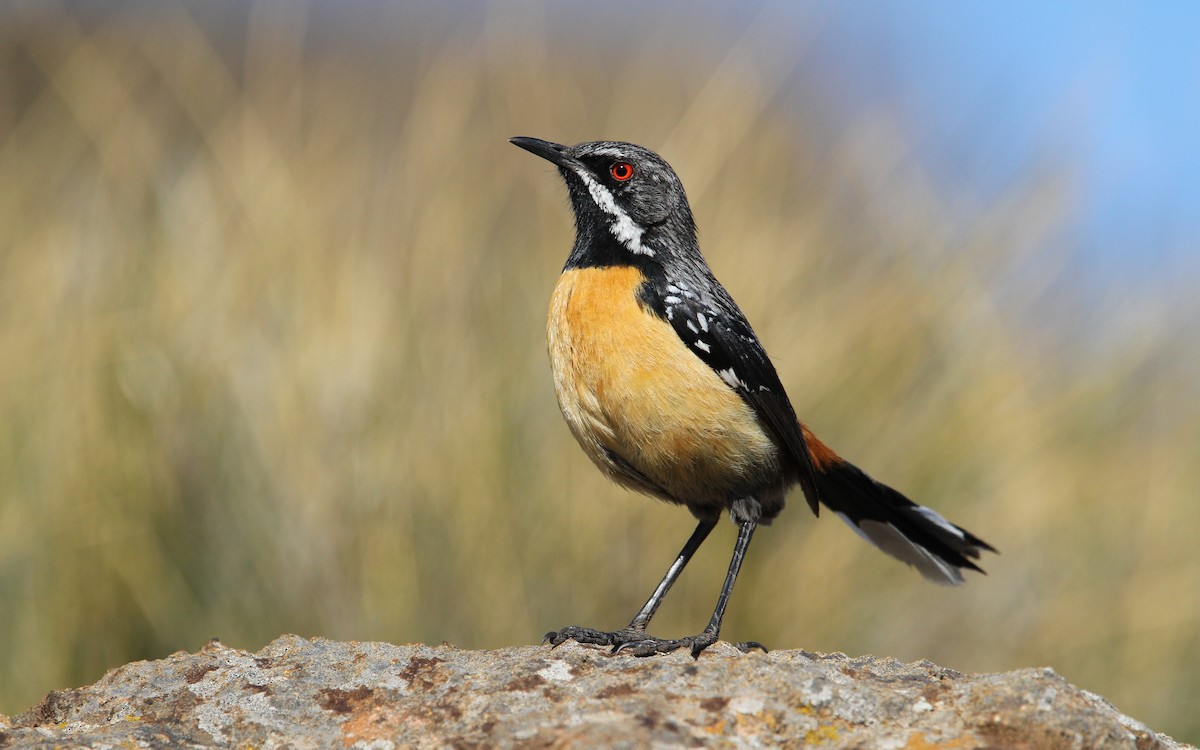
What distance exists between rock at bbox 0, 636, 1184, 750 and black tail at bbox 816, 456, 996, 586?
A: 5.91 feet

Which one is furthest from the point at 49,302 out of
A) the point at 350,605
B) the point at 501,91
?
the point at 501,91

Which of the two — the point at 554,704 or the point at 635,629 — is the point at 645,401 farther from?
the point at 554,704

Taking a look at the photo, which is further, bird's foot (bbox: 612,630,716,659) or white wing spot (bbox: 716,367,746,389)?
white wing spot (bbox: 716,367,746,389)

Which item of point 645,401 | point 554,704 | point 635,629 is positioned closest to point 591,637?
point 635,629

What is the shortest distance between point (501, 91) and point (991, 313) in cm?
330

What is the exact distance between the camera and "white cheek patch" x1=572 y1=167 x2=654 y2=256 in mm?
5031

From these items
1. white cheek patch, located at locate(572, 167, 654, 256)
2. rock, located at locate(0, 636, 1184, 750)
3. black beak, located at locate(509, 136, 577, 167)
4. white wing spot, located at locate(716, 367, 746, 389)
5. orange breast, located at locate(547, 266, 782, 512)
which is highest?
black beak, located at locate(509, 136, 577, 167)

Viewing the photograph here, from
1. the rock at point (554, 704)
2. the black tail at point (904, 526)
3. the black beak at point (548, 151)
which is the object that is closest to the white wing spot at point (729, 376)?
the black tail at point (904, 526)

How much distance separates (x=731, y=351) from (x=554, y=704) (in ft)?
6.58

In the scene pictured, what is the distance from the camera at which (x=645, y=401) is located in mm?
4379

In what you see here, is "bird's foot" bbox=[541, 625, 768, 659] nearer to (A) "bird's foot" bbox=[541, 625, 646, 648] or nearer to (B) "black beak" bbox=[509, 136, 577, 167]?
(A) "bird's foot" bbox=[541, 625, 646, 648]

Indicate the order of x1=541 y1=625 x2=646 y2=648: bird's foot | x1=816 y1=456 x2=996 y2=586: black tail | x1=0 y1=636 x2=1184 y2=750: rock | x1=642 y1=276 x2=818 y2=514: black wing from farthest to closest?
x1=816 y1=456 x2=996 y2=586: black tail
x1=642 y1=276 x2=818 y2=514: black wing
x1=541 y1=625 x2=646 y2=648: bird's foot
x1=0 y1=636 x2=1184 y2=750: rock

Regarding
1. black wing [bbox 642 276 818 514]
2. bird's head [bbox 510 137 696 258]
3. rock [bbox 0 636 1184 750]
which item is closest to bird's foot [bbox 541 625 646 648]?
rock [bbox 0 636 1184 750]

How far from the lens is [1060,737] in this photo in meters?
2.81
